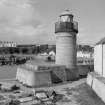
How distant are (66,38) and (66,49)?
151cm

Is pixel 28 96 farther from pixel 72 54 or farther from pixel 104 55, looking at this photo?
pixel 72 54

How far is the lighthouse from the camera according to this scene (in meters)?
19.8

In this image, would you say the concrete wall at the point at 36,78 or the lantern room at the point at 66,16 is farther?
the lantern room at the point at 66,16

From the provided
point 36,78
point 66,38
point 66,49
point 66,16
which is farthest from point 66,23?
point 36,78

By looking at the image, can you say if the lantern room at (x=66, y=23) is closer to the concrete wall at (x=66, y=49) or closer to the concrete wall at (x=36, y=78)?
the concrete wall at (x=66, y=49)

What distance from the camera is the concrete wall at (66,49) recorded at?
20.1 meters

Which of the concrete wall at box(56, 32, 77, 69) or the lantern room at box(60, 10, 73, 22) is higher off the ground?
the lantern room at box(60, 10, 73, 22)

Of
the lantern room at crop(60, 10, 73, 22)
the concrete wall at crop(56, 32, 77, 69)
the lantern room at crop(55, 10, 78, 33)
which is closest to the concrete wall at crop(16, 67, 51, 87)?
the concrete wall at crop(56, 32, 77, 69)

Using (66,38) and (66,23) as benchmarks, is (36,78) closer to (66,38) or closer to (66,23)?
(66,38)

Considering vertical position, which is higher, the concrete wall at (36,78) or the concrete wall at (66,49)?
the concrete wall at (66,49)

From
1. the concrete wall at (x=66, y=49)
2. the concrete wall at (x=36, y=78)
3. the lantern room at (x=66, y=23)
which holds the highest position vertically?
the lantern room at (x=66, y=23)

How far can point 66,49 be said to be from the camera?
20.1 m

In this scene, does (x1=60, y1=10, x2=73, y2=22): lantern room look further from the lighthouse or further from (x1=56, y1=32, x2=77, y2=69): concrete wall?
(x1=56, y1=32, x2=77, y2=69): concrete wall

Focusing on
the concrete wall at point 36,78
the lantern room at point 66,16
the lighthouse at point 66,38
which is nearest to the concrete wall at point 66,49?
the lighthouse at point 66,38
